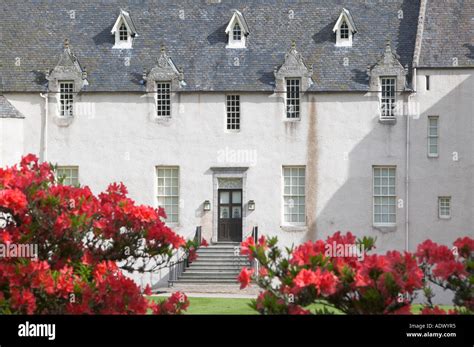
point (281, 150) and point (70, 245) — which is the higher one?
point (281, 150)

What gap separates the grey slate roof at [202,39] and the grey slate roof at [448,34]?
0.78m

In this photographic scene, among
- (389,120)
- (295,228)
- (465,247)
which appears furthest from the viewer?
(389,120)

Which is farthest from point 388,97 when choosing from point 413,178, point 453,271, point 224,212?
point 453,271

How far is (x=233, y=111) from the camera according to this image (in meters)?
49.4

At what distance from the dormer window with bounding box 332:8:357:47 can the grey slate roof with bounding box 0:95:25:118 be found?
13.4 meters

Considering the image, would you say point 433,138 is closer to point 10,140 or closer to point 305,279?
point 10,140

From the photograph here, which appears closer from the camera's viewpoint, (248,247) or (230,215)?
(248,247)

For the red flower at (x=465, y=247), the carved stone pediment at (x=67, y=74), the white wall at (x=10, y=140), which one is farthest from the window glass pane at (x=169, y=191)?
the red flower at (x=465, y=247)

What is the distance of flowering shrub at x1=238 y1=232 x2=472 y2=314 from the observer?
50.7 feet

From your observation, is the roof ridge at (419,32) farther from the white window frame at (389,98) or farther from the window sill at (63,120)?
the window sill at (63,120)

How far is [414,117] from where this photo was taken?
48000mm

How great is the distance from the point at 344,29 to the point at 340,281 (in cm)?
3559

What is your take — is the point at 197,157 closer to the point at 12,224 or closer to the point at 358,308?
the point at 12,224

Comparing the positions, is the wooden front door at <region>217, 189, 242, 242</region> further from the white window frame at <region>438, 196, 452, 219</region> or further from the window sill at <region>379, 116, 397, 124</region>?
the white window frame at <region>438, 196, 452, 219</region>
